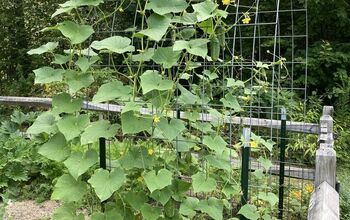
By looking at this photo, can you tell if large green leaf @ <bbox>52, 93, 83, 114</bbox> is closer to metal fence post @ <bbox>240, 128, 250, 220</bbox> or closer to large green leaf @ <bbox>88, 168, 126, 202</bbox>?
large green leaf @ <bbox>88, 168, 126, 202</bbox>

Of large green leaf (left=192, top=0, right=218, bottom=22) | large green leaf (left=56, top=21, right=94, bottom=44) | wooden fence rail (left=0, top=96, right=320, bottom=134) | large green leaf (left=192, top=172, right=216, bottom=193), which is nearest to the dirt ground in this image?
wooden fence rail (left=0, top=96, right=320, bottom=134)

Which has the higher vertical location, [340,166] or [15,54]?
[15,54]

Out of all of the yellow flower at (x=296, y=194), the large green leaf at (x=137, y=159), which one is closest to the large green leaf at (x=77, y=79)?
the large green leaf at (x=137, y=159)

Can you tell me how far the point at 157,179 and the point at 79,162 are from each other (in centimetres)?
36

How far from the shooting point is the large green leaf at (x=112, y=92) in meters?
1.88

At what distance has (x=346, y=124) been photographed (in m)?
6.08

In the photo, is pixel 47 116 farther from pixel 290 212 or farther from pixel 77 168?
pixel 290 212

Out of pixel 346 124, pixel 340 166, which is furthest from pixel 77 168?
pixel 346 124

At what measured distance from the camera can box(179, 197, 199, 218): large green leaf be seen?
202 cm

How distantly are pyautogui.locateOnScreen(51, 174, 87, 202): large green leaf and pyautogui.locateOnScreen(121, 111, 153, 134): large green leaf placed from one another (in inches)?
15.3

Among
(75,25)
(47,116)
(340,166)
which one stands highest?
(75,25)

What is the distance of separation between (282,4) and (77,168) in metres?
6.41

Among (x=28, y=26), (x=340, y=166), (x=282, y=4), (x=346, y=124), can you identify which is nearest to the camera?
(x=340, y=166)

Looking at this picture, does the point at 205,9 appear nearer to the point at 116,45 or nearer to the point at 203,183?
the point at 116,45
